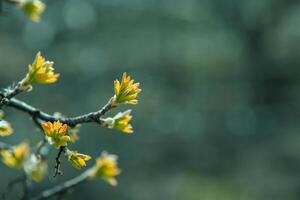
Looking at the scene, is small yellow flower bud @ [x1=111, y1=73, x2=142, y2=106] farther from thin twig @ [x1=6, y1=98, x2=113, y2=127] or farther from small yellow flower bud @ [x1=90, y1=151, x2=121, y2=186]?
small yellow flower bud @ [x1=90, y1=151, x2=121, y2=186]

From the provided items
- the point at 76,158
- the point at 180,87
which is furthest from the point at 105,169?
the point at 180,87

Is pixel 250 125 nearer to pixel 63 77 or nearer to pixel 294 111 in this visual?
pixel 294 111

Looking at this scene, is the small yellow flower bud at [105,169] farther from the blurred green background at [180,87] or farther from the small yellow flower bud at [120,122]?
the blurred green background at [180,87]

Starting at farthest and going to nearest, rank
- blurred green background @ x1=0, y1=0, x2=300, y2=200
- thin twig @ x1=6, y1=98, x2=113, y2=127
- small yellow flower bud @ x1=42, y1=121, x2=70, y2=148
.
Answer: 1. blurred green background @ x1=0, y1=0, x2=300, y2=200
2. thin twig @ x1=6, y1=98, x2=113, y2=127
3. small yellow flower bud @ x1=42, y1=121, x2=70, y2=148

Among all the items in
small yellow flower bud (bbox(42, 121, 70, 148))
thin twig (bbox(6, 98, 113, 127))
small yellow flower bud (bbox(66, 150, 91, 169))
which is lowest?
small yellow flower bud (bbox(66, 150, 91, 169))

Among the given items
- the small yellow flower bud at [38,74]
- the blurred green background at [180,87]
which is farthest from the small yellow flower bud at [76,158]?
the blurred green background at [180,87]

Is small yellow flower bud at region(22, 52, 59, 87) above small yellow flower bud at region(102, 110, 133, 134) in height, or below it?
above

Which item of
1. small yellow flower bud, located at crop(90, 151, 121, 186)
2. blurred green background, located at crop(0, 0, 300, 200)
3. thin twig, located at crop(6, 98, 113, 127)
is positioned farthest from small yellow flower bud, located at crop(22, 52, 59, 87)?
blurred green background, located at crop(0, 0, 300, 200)
